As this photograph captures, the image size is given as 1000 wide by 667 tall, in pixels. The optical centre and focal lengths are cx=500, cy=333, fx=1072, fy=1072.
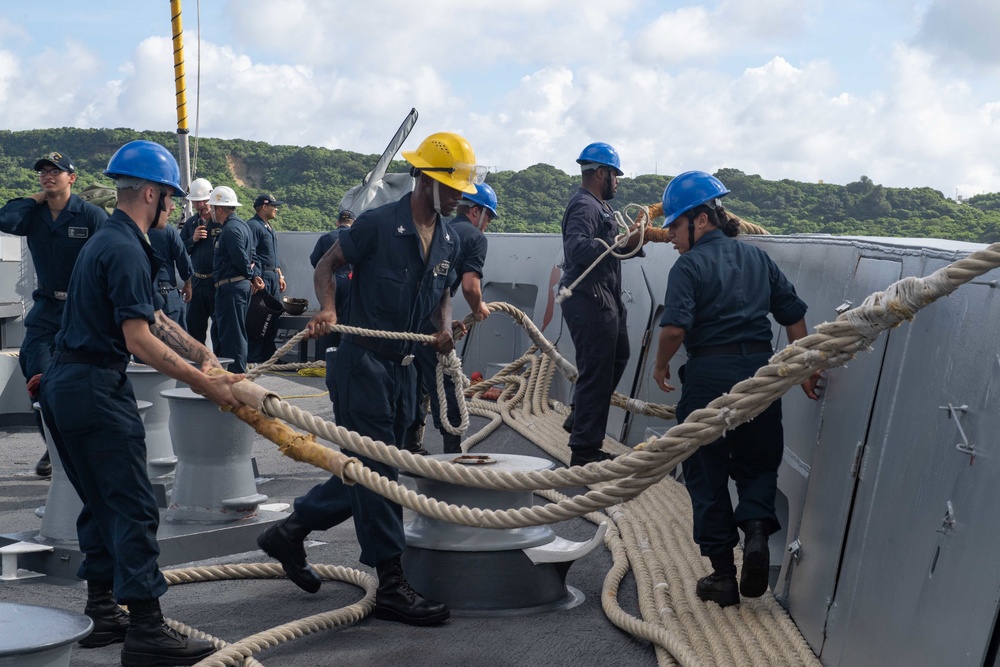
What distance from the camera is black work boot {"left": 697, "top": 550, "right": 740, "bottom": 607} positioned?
13.2ft

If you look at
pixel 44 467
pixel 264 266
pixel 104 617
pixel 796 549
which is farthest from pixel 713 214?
pixel 264 266

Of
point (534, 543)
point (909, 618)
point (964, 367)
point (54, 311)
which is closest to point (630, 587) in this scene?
point (534, 543)

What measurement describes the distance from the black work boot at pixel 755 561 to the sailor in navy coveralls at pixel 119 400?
1.93 m

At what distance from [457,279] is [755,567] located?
143 inches

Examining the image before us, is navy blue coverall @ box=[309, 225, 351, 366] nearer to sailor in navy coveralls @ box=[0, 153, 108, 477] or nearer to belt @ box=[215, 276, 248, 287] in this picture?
belt @ box=[215, 276, 248, 287]

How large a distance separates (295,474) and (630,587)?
3.02 m

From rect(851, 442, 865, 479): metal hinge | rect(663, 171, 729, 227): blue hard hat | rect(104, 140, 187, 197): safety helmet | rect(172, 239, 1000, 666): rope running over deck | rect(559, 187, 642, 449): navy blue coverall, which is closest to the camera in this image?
rect(172, 239, 1000, 666): rope running over deck

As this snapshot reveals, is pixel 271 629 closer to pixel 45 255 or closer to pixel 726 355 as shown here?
pixel 726 355

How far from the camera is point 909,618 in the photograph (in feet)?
8.80

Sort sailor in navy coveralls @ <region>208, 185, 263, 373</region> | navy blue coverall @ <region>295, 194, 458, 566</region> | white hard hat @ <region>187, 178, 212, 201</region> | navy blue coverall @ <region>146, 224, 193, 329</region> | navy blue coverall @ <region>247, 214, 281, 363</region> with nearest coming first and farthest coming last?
1. navy blue coverall @ <region>295, 194, 458, 566</region>
2. navy blue coverall @ <region>146, 224, 193, 329</region>
3. sailor in navy coveralls @ <region>208, 185, 263, 373</region>
4. white hard hat @ <region>187, 178, 212, 201</region>
5. navy blue coverall @ <region>247, 214, 281, 363</region>

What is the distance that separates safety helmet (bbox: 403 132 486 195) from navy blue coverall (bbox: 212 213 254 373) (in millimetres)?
5573

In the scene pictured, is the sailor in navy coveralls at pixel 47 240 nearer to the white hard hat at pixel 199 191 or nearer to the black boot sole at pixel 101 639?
the black boot sole at pixel 101 639

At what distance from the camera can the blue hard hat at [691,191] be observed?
4.36 meters

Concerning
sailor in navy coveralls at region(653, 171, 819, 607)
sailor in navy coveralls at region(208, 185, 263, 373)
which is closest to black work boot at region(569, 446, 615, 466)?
sailor in navy coveralls at region(653, 171, 819, 607)
